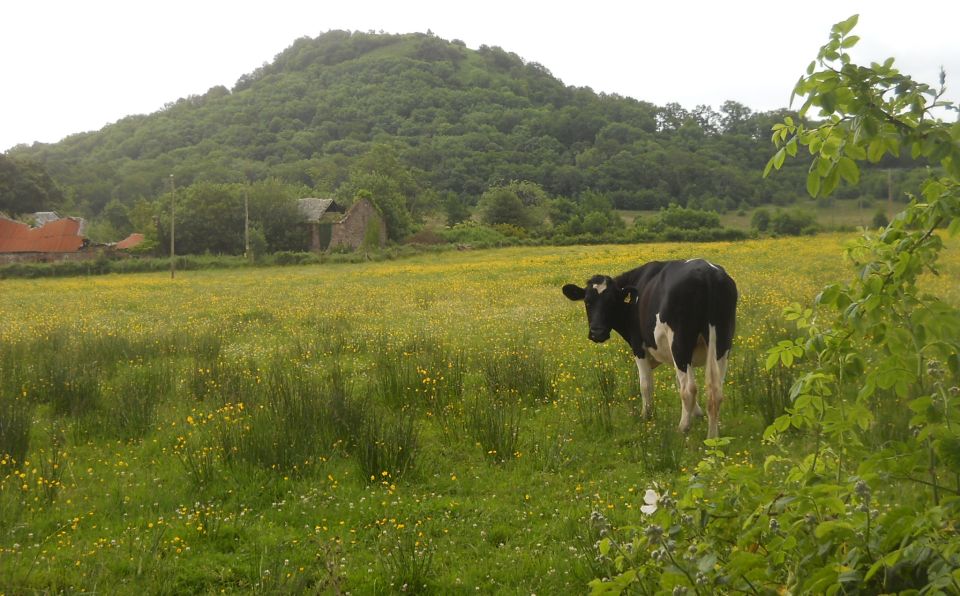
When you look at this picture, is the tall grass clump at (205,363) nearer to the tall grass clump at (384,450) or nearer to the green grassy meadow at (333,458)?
the green grassy meadow at (333,458)

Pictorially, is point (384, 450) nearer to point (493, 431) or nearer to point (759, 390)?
point (493, 431)

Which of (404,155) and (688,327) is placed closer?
(688,327)

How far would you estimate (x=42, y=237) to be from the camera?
60.2 m

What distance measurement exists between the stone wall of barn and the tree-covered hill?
7621 millimetres

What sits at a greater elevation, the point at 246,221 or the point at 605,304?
the point at 246,221

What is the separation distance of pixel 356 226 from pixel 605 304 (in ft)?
191

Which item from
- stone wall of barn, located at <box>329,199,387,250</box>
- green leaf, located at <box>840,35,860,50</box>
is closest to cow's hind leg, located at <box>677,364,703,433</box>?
green leaf, located at <box>840,35,860,50</box>

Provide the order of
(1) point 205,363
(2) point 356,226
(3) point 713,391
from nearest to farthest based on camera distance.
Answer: (3) point 713,391 < (1) point 205,363 < (2) point 356,226

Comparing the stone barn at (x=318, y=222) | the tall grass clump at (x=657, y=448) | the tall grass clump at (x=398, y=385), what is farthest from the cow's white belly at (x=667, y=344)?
the stone barn at (x=318, y=222)

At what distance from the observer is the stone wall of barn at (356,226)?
207ft

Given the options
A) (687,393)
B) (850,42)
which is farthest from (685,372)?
(850,42)

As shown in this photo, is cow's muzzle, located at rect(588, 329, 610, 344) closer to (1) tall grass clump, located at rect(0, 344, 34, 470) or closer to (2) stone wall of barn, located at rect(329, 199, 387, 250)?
(1) tall grass clump, located at rect(0, 344, 34, 470)

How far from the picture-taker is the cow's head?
8.82 m

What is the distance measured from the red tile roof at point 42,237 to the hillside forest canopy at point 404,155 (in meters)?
7.59
